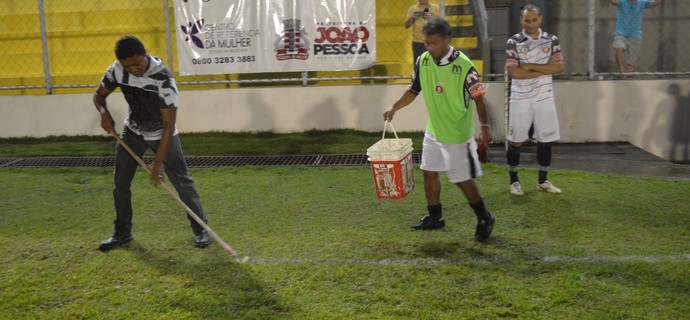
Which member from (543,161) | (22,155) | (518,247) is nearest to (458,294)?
(518,247)

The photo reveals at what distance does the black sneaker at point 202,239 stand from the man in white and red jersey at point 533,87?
126 inches

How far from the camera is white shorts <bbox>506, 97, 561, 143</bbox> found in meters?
6.68

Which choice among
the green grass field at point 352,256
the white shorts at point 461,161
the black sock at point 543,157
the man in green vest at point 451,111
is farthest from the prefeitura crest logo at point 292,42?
the white shorts at point 461,161

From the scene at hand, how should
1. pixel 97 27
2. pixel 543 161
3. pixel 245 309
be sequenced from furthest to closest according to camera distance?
pixel 97 27
pixel 543 161
pixel 245 309

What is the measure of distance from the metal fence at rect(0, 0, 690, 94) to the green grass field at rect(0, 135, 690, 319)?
15.0 ft

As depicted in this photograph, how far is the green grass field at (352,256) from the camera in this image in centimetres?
407

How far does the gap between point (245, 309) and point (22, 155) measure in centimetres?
698

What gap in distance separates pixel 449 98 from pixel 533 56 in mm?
1922

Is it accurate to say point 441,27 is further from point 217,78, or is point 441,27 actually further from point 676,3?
point 676,3

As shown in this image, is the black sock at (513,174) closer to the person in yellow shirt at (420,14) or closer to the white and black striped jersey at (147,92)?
the white and black striped jersey at (147,92)

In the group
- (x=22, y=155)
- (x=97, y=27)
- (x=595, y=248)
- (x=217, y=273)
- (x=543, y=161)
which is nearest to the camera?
(x=217, y=273)

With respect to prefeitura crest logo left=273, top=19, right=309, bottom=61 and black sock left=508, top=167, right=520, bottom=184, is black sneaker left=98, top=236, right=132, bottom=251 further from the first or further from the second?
prefeitura crest logo left=273, top=19, right=309, bottom=61

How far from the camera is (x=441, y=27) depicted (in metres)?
4.89

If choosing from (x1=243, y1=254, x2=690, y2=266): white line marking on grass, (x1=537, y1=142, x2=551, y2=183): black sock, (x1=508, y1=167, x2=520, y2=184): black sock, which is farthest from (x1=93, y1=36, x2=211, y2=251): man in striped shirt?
(x1=537, y1=142, x2=551, y2=183): black sock
